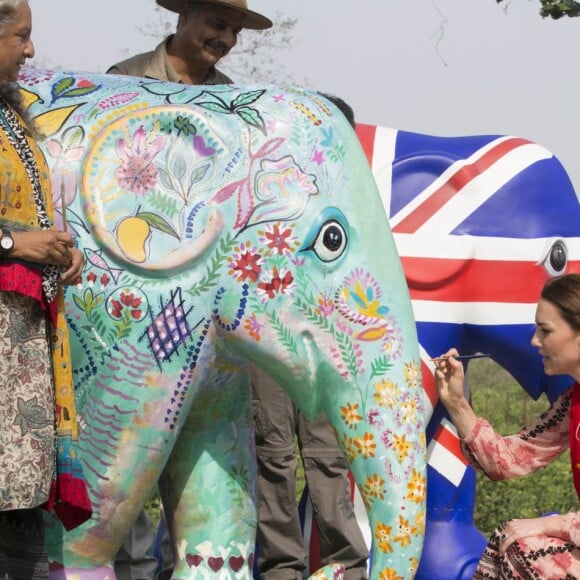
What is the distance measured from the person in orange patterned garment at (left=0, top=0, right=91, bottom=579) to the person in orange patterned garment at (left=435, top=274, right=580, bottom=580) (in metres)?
1.01

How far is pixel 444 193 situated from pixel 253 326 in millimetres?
1569

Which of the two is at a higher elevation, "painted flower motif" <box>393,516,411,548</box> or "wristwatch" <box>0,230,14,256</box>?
"wristwatch" <box>0,230,14,256</box>

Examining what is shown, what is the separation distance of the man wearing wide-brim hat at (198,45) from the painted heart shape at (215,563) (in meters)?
1.45

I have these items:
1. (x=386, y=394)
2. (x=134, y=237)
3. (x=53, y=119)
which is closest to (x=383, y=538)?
(x=386, y=394)

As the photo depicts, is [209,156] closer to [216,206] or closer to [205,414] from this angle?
[216,206]

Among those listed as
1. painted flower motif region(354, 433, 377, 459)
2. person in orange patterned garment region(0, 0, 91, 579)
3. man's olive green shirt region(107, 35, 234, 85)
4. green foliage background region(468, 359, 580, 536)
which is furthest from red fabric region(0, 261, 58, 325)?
green foliage background region(468, 359, 580, 536)

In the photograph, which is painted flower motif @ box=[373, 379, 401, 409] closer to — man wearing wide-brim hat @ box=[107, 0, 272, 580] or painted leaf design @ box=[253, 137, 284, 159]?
Result: painted leaf design @ box=[253, 137, 284, 159]

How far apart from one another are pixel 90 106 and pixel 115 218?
0.30 meters

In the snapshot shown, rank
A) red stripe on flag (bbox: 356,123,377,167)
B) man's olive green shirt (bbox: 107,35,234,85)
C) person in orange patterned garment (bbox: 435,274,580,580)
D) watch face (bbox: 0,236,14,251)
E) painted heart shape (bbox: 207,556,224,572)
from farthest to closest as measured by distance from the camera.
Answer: red stripe on flag (bbox: 356,123,377,167) → man's olive green shirt (bbox: 107,35,234,85) → painted heart shape (bbox: 207,556,224,572) → person in orange patterned garment (bbox: 435,274,580,580) → watch face (bbox: 0,236,14,251)

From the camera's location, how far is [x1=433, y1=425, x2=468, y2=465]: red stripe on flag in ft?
17.0

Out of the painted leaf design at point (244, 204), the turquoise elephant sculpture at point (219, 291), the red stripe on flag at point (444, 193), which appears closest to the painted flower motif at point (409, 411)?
the turquoise elephant sculpture at point (219, 291)

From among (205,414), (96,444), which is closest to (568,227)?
(205,414)

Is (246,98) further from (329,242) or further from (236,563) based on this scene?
(236,563)

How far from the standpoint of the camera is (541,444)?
4.07m
